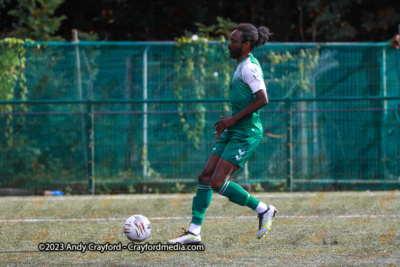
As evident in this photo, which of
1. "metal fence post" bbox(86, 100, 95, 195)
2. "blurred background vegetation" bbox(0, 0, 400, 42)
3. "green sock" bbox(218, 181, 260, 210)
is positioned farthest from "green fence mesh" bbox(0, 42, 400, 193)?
"green sock" bbox(218, 181, 260, 210)

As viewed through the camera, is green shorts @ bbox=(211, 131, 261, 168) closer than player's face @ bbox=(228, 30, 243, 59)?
Yes

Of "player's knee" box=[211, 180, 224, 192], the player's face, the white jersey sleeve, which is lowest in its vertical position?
"player's knee" box=[211, 180, 224, 192]

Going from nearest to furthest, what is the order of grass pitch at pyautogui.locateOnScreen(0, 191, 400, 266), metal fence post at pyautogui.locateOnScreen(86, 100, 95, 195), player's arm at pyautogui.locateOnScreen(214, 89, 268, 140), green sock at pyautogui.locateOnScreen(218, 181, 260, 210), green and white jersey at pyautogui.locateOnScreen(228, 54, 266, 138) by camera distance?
grass pitch at pyautogui.locateOnScreen(0, 191, 400, 266) → player's arm at pyautogui.locateOnScreen(214, 89, 268, 140) → green and white jersey at pyautogui.locateOnScreen(228, 54, 266, 138) → green sock at pyautogui.locateOnScreen(218, 181, 260, 210) → metal fence post at pyautogui.locateOnScreen(86, 100, 95, 195)

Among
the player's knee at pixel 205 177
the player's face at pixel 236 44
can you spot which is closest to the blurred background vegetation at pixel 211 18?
the player's face at pixel 236 44

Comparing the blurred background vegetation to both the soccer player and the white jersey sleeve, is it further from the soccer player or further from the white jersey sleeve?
the white jersey sleeve

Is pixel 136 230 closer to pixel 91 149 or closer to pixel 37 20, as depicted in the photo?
pixel 91 149

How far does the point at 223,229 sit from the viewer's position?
7648 millimetres

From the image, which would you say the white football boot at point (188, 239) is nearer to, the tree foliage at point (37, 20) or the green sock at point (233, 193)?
the green sock at point (233, 193)

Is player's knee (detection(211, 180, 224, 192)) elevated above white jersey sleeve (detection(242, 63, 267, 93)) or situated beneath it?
situated beneath

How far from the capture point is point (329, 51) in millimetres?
13203

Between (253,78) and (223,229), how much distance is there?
2092mm

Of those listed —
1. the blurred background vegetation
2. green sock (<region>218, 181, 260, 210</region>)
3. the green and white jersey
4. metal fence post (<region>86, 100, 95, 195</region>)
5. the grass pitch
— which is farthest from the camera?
the blurred background vegetation

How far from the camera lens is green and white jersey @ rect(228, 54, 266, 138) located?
6441mm

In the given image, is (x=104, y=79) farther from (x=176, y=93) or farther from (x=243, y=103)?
(x=243, y=103)
